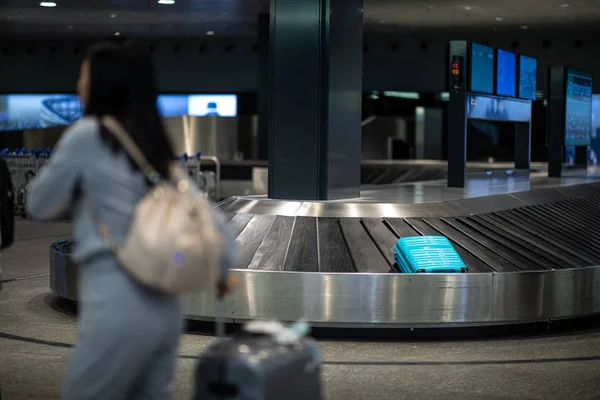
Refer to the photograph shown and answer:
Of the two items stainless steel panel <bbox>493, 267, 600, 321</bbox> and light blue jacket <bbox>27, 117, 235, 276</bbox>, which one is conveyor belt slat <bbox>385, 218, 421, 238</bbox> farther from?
light blue jacket <bbox>27, 117, 235, 276</bbox>

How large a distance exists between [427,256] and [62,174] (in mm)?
4153

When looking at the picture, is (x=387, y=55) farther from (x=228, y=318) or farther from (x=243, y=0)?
(x=228, y=318)

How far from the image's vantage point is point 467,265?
6.60 meters

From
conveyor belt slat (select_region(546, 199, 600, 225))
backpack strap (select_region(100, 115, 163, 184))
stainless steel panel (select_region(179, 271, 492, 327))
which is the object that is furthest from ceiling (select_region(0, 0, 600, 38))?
backpack strap (select_region(100, 115, 163, 184))

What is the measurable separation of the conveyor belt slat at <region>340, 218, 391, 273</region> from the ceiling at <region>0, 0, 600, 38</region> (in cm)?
1062

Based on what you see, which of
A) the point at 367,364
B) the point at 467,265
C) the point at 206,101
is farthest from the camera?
the point at 206,101

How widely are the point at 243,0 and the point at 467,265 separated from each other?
11962mm

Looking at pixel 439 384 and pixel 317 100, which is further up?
pixel 317 100

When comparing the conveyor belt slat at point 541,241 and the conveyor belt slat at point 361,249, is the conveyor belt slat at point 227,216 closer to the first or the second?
the conveyor belt slat at point 361,249

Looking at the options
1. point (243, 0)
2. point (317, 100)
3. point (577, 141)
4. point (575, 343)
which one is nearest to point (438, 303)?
point (575, 343)

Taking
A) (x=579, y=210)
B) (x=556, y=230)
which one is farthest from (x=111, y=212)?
(x=579, y=210)

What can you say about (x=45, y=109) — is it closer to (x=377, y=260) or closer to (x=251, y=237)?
(x=251, y=237)

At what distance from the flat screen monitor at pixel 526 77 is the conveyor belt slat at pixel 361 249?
22.5ft

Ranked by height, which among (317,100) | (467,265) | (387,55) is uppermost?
(387,55)
